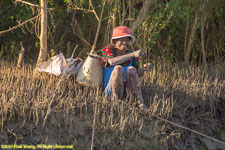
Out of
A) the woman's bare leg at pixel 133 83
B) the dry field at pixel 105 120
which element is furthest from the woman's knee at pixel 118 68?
the dry field at pixel 105 120

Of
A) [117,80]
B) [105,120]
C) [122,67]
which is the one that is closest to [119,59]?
[122,67]

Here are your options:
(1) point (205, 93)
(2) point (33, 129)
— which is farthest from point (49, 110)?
(1) point (205, 93)

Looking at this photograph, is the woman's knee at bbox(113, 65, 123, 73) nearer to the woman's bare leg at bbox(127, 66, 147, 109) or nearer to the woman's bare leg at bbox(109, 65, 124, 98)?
the woman's bare leg at bbox(109, 65, 124, 98)

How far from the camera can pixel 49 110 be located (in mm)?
3832

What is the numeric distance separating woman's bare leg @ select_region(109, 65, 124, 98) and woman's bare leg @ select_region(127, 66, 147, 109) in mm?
103

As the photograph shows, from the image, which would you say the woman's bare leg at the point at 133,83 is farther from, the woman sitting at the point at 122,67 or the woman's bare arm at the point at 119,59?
the woman's bare arm at the point at 119,59

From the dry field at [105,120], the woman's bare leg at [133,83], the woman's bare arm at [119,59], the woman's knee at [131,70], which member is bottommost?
the dry field at [105,120]

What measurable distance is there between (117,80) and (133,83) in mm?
224

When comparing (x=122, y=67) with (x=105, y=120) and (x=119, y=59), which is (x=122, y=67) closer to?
(x=119, y=59)

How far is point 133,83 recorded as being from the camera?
14.4ft

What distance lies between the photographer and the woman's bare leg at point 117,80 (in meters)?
4.30

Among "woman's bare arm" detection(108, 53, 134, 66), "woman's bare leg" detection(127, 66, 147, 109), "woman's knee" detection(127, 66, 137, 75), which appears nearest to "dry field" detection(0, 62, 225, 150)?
"woman's bare leg" detection(127, 66, 147, 109)

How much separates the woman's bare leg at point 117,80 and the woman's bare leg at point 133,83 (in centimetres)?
10

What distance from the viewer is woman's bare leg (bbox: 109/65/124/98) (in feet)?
14.1
